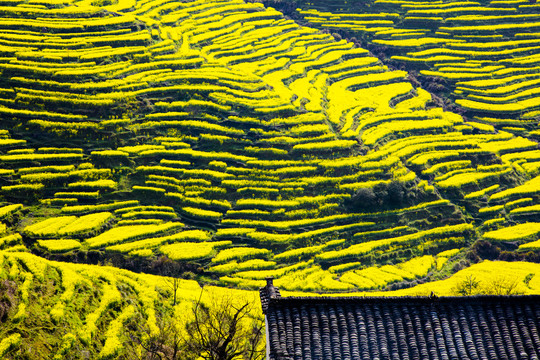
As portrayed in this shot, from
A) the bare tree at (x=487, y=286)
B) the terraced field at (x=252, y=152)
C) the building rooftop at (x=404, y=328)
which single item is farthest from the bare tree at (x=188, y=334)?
the bare tree at (x=487, y=286)

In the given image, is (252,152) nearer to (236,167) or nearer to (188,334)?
(236,167)

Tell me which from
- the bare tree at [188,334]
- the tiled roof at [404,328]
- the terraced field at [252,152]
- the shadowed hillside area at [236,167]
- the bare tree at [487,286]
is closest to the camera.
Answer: the tiled roof at [404,328]

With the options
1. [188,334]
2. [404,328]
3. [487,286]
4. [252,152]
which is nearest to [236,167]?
[252,152]

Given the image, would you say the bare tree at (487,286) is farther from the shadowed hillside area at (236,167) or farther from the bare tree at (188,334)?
the bare tree at (188,334)

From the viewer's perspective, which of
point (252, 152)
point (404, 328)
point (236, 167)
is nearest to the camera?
point (404, 328)

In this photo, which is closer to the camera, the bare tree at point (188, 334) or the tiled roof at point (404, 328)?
the tiled roof at point (404, 328)
